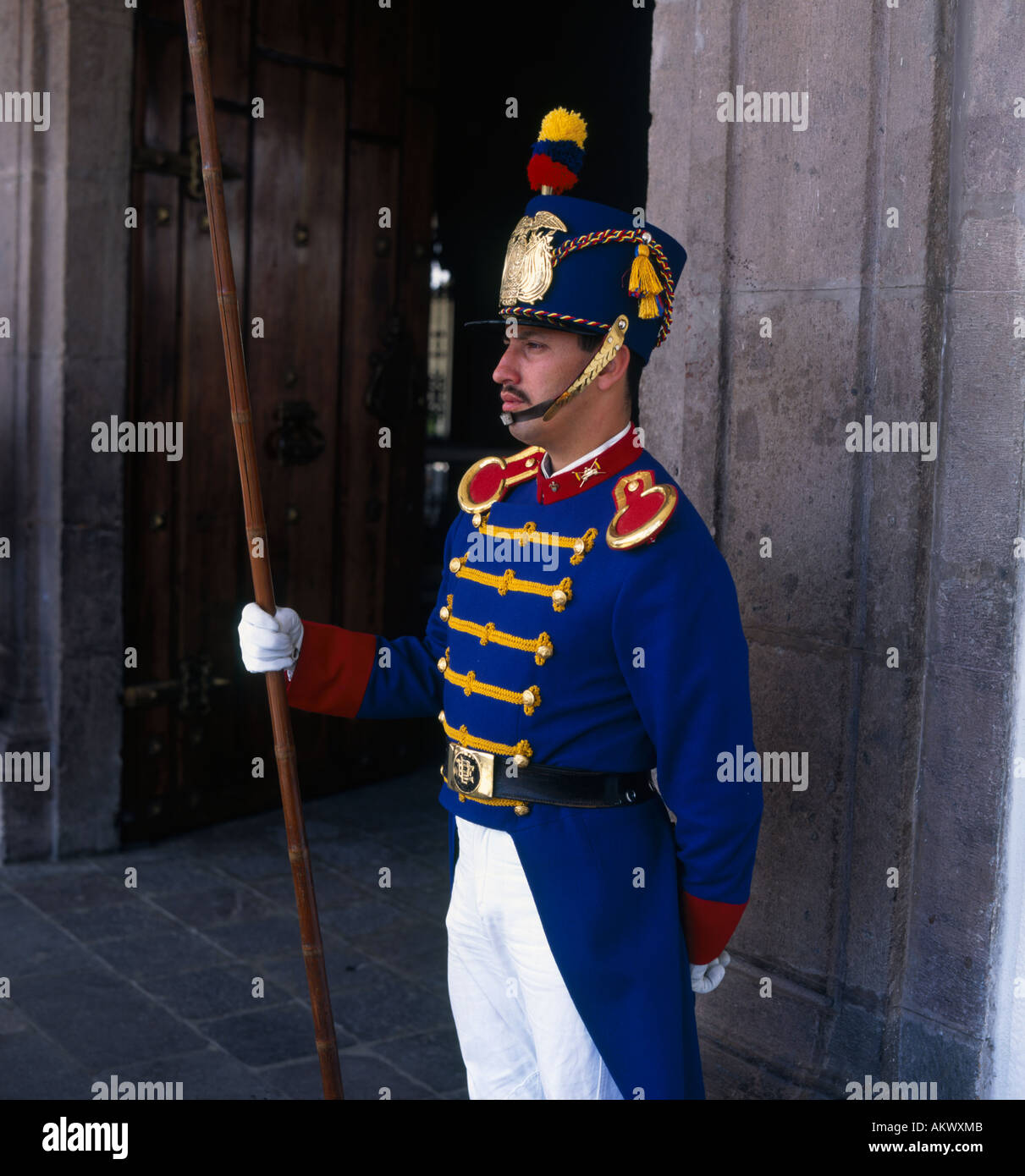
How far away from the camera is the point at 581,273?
6.88 feet

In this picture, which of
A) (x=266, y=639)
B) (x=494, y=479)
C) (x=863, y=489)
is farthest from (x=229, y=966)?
(x=863, y=489)

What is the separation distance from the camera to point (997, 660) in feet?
7.98

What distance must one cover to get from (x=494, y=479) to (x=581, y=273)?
443 mm

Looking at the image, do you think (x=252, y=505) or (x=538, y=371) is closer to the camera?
(x=538, y=371)

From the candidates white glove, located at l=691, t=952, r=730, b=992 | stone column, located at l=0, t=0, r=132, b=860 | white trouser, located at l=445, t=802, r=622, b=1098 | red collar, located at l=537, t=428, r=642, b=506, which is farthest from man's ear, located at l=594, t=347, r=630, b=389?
stone column, located at l=0, t=0, r=132, b=860

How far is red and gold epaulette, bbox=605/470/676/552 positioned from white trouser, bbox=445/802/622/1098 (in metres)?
0.53

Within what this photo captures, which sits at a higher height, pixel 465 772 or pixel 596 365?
pixel 596 365

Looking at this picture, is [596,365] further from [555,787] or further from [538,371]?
[555,787]

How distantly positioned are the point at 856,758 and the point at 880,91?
129 cm

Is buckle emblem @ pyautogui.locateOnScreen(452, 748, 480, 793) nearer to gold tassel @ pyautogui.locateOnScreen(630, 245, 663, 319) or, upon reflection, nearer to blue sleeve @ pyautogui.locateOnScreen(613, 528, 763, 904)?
blue sleeve @ pyautogui.locateOnScreen(613, 528, 763, 904)

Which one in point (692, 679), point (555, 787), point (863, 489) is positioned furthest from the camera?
point (863, 489)

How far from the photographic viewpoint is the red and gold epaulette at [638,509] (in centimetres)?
204

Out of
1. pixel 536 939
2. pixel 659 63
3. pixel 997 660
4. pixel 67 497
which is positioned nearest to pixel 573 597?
pixel 536 939
